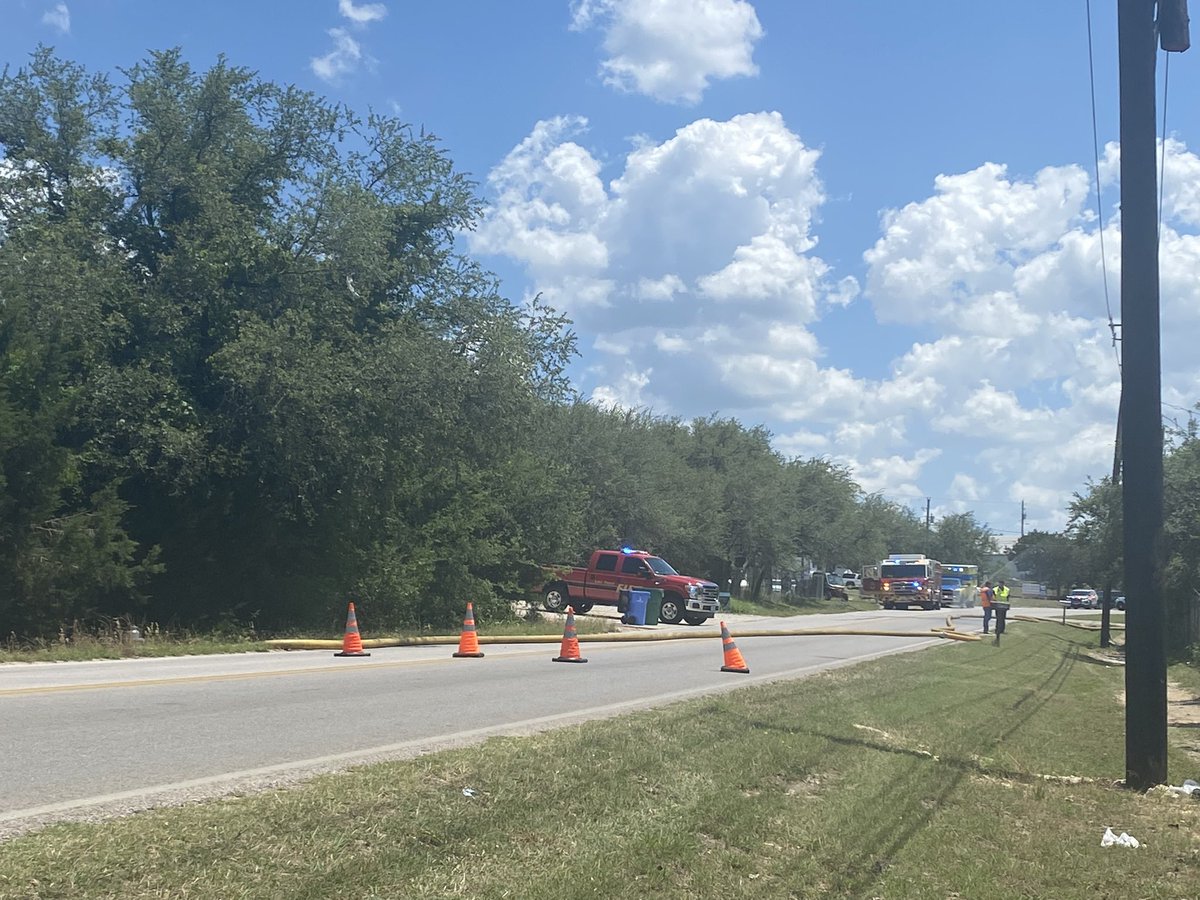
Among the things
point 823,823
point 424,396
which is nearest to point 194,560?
point 424,396

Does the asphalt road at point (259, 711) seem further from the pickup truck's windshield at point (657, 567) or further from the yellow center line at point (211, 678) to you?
the pickup truck's windshield at point (657, 567)

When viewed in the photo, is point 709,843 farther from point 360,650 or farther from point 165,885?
point 360,650

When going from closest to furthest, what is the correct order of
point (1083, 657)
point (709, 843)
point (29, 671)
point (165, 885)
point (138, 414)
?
point (165, 885) → point (709, 843) → point (29, 671) → point (138, 414) → point (1083, 657)

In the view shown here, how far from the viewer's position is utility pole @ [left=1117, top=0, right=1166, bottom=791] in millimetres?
9398

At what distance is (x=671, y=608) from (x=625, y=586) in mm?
1624

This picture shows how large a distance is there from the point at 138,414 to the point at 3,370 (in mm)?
3262

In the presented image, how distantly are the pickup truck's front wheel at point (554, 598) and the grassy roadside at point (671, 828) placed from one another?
2579 cm

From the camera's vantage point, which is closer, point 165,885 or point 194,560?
point 165,885

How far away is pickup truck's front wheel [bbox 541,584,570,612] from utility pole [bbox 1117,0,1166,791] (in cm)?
2811

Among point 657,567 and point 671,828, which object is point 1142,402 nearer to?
point 671,828

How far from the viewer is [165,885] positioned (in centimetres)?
504

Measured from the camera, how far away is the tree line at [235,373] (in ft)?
68.2

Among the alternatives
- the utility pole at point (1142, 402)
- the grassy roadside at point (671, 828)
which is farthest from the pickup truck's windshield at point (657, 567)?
the utility pole at point (1142, 402)


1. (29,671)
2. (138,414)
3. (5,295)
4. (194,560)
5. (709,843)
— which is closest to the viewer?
(709,843)
